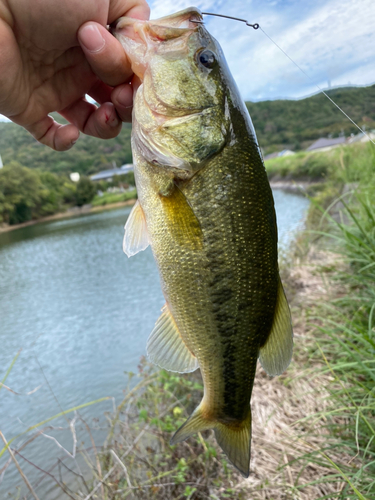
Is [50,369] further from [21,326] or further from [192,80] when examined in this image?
[192,80]

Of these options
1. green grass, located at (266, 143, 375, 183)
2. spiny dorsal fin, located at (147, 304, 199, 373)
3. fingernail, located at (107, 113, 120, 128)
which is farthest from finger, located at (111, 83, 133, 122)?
green grass, located at (266, 143, 375, 183)

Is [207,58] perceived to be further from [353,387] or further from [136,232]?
[353,387]

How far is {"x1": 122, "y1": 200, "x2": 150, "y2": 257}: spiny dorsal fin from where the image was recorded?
1635 mm

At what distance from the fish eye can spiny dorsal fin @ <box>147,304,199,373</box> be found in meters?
1.14

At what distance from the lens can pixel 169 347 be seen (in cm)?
162

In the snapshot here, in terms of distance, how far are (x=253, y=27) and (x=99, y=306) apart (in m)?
9.50

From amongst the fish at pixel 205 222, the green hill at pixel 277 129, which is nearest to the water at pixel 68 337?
the fish at pixel 205 222

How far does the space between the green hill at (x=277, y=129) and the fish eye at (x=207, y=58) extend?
1204 millimetres

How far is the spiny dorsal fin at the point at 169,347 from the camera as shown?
1.59m

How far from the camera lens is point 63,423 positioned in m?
5.38

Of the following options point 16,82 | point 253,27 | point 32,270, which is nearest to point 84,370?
point 16,82

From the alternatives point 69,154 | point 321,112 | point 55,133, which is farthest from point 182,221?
point 69,154

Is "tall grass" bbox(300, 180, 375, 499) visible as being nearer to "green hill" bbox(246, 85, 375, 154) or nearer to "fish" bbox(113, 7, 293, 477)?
"fish" bbox(113, 7, 293, 477)

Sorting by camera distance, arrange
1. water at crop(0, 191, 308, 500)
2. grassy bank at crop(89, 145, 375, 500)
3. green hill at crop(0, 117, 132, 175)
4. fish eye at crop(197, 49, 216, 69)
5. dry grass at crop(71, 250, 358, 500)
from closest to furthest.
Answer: fish eye at crop(197, 49, 216, 69), grassy bank at crop(89, 145, 375, 500), dry grass at crop(71, 250, 358, 500), water at crop(0, 191, 308, 500), green hill at crop(0, 117, 132, 175)
